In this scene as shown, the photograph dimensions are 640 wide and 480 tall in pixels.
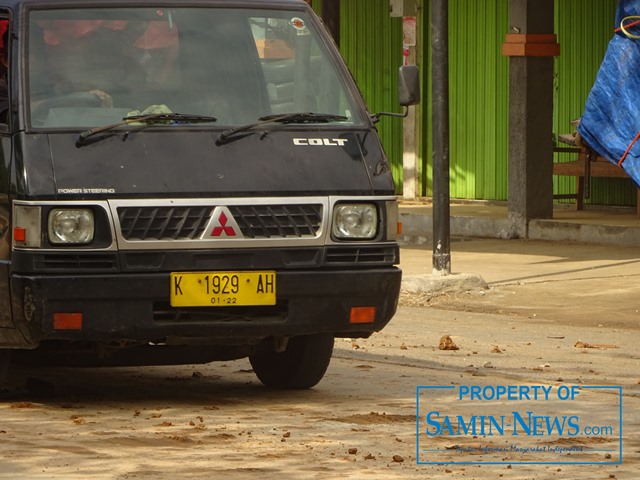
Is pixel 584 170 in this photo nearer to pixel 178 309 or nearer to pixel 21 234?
pixel 178 309

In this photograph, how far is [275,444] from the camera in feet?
25.6

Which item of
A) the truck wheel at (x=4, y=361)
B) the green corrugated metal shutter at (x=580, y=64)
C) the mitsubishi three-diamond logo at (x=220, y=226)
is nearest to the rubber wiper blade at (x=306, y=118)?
the mitsubishi three-diamond logo at (x=220, y=226)

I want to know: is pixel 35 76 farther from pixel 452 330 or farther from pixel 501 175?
pixel 501 175

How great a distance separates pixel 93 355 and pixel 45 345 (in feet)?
0.82

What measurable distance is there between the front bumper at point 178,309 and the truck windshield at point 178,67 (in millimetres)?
849

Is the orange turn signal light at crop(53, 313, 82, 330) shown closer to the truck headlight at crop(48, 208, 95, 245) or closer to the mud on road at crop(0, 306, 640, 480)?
the truck headlight at crop(48, 208, 95, 245)

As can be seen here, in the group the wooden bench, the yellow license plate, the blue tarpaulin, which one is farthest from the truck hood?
the wooden bench

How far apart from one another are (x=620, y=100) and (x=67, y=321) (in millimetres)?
10891

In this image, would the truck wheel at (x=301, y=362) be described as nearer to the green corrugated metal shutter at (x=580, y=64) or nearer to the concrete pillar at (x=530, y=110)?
the concrete pillar at (x=530, y=110)

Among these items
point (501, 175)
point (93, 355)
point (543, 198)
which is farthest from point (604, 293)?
point (501, 175)

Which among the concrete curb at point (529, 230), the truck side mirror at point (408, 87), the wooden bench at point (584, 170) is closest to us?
the truck side mirror at point (408, 87)

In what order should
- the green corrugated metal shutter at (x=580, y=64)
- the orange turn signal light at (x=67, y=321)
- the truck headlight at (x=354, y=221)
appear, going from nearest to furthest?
the orange turn signal light at (x=67, y=321) → the truck headlight at (x=354, y=221) → the green corrugated metal shutter at (x=580, y=64)

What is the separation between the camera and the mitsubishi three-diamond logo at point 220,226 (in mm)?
8477

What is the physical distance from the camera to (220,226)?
8.49 metres
